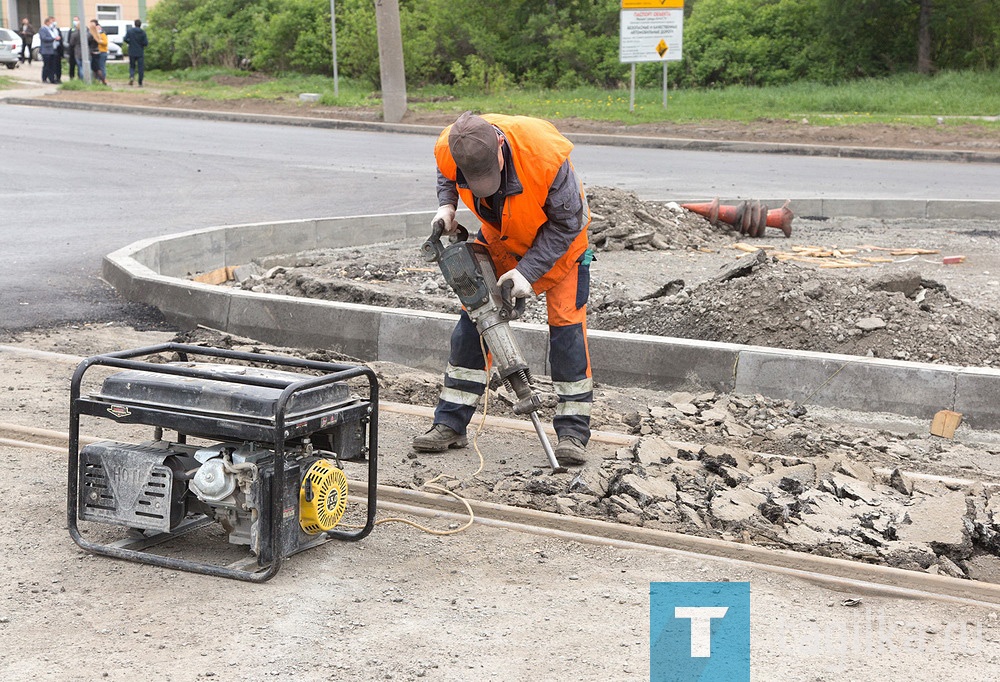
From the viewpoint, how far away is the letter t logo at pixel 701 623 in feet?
11.4

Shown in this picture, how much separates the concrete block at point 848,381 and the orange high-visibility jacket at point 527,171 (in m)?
1.66

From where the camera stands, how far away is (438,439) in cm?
537

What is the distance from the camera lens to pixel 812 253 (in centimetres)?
1040

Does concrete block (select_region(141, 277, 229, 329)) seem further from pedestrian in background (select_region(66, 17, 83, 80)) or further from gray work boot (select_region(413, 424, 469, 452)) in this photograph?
pedestrian in background (select_region(66, 17, 83, 80))

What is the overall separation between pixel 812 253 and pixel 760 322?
11.9 ft

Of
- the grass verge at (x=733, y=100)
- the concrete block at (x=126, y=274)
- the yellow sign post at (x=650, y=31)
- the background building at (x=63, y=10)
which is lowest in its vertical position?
the concrete block at (x=126, y=274)

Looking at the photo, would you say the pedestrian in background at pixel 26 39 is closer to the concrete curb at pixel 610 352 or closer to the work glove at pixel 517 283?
the concrete curb at pixel 610 352

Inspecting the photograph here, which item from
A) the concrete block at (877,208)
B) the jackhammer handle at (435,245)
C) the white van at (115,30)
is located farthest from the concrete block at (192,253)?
the white van at (115,30)

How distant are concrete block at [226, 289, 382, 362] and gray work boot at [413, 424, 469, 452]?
1748 mm

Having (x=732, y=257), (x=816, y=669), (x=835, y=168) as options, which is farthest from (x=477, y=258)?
(x=835, y=168)

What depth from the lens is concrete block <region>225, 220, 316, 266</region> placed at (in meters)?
9.79

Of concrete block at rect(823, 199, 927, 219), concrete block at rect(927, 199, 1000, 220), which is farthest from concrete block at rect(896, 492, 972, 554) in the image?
concrete block at rect(927, 199, 1000, 220)

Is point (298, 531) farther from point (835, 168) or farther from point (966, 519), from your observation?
point (835, 168)

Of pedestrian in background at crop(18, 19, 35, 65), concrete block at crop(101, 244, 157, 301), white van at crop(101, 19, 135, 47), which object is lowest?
concrete block at crop(101, 244, 157, 301)
